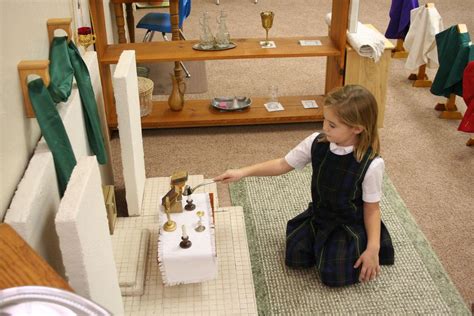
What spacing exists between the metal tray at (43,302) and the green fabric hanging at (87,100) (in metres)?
1.23

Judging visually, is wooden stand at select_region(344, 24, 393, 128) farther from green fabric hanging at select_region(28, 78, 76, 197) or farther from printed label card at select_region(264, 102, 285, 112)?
green fabric hanging at select_region(28, 78, 76, 197)

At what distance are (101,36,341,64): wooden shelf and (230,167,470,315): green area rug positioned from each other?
960 millimetres

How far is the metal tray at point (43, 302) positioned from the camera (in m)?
0.83

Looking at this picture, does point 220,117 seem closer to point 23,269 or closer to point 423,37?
point 423,37

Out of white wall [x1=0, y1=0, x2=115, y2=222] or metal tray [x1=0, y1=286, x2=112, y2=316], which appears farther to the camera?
white wall [x1=0, y1=0, x2=115, y2=222]

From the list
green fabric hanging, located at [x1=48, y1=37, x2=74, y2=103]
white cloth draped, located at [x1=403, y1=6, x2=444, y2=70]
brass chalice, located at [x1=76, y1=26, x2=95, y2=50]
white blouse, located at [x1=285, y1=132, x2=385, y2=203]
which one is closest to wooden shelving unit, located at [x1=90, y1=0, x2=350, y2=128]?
white cloth draped, located at [x1=403, y1=6, x2=444, y2=70]

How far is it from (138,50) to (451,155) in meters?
1.88

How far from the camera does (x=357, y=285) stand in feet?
7.22

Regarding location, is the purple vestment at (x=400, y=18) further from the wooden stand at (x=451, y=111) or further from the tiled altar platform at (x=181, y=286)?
the tiled altar platform at (x=181, y=286)

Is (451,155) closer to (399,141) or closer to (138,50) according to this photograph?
(399,141)

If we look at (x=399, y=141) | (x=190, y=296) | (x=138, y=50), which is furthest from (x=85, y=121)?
Result: (x=399, y=141)

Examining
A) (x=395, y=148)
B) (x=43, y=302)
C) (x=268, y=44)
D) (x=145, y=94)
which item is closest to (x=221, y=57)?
(x=268, y=44)

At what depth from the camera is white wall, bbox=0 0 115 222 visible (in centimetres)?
147

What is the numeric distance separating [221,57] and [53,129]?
5.61 feet
